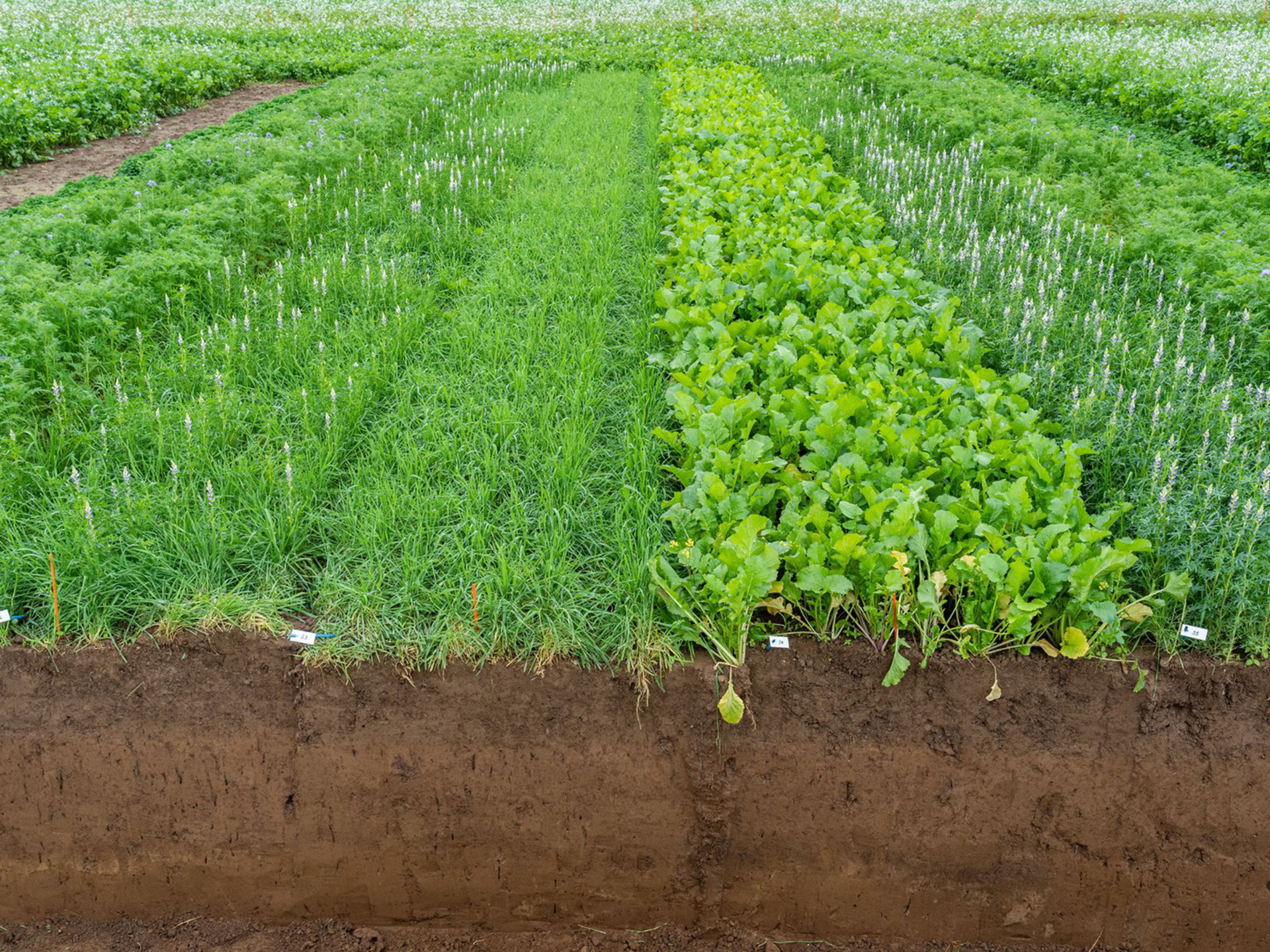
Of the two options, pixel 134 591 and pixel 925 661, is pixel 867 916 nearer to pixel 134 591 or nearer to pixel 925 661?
pixel 925 661

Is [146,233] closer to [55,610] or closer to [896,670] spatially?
[55,610]

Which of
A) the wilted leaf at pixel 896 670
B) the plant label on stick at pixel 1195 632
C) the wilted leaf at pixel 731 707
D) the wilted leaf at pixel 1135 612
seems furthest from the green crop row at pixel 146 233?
the plant label on stick at pixel 1195 632

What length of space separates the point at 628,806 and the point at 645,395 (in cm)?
227

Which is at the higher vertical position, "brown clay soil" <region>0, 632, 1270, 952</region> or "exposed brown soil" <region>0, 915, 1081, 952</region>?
"brown clay soil" <region>0, 632, 1270, 952</region>

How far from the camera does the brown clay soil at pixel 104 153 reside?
9.95 m

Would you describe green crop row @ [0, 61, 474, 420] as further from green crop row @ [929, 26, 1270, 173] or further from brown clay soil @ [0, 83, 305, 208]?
green crop row @ [929, 26, 1270, 173]

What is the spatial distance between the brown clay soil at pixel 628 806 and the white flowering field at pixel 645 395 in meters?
0.19

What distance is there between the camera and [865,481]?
3656mm

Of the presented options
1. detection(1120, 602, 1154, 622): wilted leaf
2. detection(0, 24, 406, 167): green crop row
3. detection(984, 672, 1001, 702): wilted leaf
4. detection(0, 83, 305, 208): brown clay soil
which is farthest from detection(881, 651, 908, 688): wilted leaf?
detection(0, 24, 406, 167): green crop row

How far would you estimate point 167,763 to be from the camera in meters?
3.15

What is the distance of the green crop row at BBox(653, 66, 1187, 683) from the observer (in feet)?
10.5

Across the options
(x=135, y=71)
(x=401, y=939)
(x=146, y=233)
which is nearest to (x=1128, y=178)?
(x=146, y=233)

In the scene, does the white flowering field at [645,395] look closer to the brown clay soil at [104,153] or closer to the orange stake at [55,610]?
the orange stake at [55,610]

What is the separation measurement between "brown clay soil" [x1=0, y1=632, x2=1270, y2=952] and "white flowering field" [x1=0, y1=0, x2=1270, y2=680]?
0.19 meters
